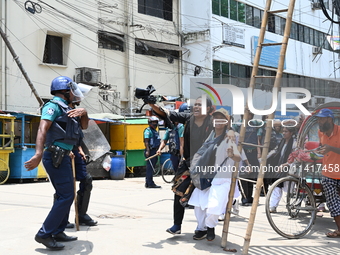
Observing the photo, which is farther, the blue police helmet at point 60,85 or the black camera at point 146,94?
the blue police helmet at point 60,85

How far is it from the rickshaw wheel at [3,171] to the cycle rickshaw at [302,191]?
8.39m

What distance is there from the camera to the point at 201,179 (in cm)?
525

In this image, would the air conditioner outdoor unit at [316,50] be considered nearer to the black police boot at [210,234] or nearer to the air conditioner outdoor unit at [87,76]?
the air conditioner outdoor unit at [87,76]

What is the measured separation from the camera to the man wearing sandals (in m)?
5.96

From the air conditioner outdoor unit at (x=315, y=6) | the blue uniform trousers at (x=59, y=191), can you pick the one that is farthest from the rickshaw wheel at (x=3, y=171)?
the air conditioner outdoor unit at (x=315, y=6)

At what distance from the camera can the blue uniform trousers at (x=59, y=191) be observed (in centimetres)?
477

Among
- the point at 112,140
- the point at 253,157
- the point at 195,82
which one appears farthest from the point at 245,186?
the point at 112,140

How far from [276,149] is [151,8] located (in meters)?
17.7

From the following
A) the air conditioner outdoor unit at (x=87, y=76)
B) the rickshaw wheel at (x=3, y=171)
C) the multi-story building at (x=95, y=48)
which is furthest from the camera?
the air conditioner outdoor unit at (x=87, y=76)

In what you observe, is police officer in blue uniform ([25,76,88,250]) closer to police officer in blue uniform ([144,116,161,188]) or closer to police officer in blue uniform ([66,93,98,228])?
police officer in blue uniform ([66,93,98,228])

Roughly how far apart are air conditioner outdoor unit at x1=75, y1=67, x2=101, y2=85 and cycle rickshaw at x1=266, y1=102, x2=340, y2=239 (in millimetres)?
14477

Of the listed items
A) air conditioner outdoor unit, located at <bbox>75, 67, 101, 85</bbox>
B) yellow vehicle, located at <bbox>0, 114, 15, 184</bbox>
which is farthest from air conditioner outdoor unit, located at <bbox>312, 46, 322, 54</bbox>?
yellow vehicle, located at <bbox>0, 114, 15, 184</bbox>

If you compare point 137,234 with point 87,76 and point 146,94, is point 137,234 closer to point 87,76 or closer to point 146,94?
point 146,94

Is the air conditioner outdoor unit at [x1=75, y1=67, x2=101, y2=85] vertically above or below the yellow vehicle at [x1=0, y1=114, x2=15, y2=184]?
above
